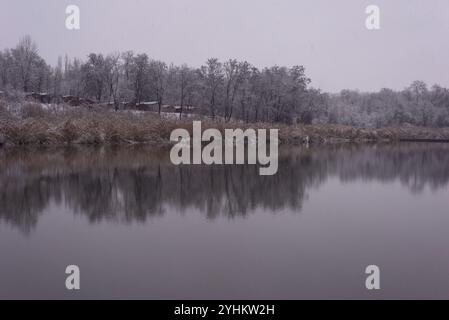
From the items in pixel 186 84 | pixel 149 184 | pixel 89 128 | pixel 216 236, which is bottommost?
pixel 216 236

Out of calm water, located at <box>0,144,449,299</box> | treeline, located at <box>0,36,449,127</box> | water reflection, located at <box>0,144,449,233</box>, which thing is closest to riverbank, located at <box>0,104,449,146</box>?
water reflection, located at <box>0,144,449,233</box>

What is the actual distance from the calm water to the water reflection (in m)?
0.05

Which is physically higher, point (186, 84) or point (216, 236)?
point (186, 84)

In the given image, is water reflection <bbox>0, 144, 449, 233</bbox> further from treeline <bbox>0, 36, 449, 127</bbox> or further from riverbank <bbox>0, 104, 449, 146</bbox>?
treeline <bbox>0, 36, 449, 127</bbox>

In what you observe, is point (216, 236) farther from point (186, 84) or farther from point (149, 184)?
point (186, 84)

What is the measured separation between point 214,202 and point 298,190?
116 inches

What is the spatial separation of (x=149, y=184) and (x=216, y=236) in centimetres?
529

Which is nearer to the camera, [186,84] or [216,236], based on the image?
[216,236]

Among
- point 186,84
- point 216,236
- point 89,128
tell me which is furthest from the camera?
point 186,84

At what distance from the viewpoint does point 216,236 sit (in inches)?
266

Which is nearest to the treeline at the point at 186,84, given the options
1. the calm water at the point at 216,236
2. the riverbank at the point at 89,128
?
the riverbank at the point at 89,128

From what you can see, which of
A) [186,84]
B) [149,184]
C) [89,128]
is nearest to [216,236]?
[149,184]

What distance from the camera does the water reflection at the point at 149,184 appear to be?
8.59 metres

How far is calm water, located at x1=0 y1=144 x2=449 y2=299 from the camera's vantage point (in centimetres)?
479
